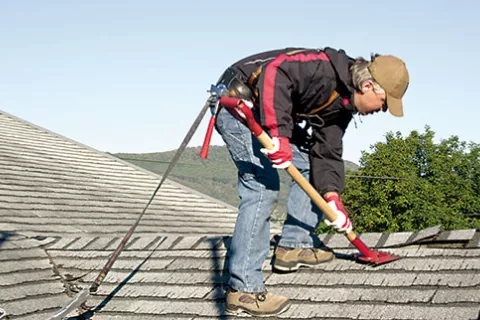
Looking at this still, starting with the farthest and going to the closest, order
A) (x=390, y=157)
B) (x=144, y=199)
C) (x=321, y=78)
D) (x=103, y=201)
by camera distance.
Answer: (x=390, y=157)
(x=144, y=199)
(x=103, y=201)
(x=321, y=78)

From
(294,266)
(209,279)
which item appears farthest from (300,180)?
(209,279)

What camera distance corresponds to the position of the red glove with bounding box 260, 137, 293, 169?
362cm

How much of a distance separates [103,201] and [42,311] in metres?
6.70

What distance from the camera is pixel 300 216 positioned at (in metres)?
4.43

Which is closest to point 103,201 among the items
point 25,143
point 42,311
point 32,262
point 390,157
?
point 25,143

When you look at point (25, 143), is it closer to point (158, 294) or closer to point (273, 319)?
point (158, 294)

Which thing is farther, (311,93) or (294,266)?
(294,266)

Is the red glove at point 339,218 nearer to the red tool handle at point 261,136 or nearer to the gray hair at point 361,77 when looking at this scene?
the red tool handle at point 261,136

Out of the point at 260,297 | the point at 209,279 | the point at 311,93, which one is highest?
the point at 311,93

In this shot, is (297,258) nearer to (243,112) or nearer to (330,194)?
(330,194)

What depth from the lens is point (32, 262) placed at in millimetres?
5227

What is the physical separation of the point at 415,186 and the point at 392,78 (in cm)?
3530

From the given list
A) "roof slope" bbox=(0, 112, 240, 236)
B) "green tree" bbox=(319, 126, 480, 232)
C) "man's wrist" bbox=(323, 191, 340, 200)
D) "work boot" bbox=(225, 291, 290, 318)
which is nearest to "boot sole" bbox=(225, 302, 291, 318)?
"work boot" bbox=(225, 291, 290, 318)

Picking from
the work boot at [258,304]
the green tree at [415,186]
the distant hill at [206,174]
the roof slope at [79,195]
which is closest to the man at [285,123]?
the work boot at [258,304]
